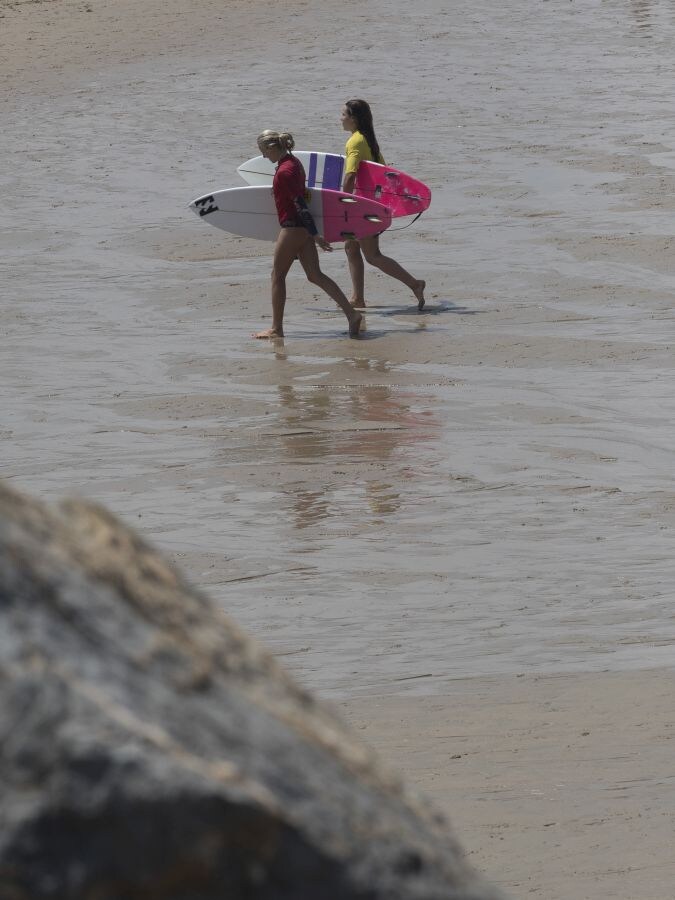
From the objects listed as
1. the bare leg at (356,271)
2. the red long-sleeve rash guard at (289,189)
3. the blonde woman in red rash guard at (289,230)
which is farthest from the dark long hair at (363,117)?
the red long-sleeve rash guard at (289,189)

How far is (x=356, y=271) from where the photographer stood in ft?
42.0

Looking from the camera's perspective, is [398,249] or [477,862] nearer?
[477,862]

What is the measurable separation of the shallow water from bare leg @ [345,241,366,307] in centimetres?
42

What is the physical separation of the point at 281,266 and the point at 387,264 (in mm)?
1335

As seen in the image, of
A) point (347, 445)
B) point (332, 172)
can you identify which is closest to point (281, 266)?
point (332, 172)

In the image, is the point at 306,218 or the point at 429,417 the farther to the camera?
the point at 306,218

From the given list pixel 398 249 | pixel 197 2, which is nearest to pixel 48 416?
pixel 398 249

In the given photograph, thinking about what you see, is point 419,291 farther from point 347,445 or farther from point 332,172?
point 347,445

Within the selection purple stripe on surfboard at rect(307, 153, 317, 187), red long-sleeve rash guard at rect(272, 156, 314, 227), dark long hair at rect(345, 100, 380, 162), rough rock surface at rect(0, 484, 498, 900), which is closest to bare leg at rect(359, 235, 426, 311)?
dark long hair at rect(345, 100, 380, 162)

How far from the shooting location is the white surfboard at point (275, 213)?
11945 millimetres

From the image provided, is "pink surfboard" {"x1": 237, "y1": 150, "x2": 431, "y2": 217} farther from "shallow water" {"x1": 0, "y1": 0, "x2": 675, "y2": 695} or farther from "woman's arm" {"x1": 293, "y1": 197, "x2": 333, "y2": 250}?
"woman's arm" {"x1": 293, "y1": 197, "x2": 333, "y2": 250}

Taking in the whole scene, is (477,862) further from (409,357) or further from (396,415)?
(409,357)

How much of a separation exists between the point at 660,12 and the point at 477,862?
98.7ft

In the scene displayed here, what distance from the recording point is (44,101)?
22469mm
